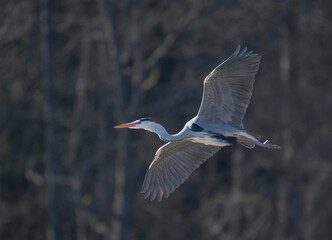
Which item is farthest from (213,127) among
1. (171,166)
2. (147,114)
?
(147,114)

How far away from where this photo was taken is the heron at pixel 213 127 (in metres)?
9.03

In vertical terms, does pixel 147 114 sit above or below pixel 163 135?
below

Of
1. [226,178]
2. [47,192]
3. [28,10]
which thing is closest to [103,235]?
[47,192]

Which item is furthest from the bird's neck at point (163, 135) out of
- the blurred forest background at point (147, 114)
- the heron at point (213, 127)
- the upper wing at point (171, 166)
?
the blurred forest background at point (147, 114)

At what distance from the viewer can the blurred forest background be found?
16547 mm

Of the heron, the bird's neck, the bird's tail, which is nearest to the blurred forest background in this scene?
→ the heron

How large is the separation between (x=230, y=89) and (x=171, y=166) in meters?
1.24

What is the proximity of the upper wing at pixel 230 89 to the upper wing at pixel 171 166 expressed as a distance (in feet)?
1.88

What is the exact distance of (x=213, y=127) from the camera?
30.7ft

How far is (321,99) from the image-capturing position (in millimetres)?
17594

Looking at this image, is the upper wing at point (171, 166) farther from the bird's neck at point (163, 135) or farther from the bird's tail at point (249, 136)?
the bird's tail at point (249, 136)

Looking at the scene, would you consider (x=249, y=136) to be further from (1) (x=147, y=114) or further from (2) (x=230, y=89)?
(1) (x=147, y=114)

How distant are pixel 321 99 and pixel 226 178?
3.37 metres

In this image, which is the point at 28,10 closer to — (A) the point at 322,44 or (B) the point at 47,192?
(B) the point at 47,192
